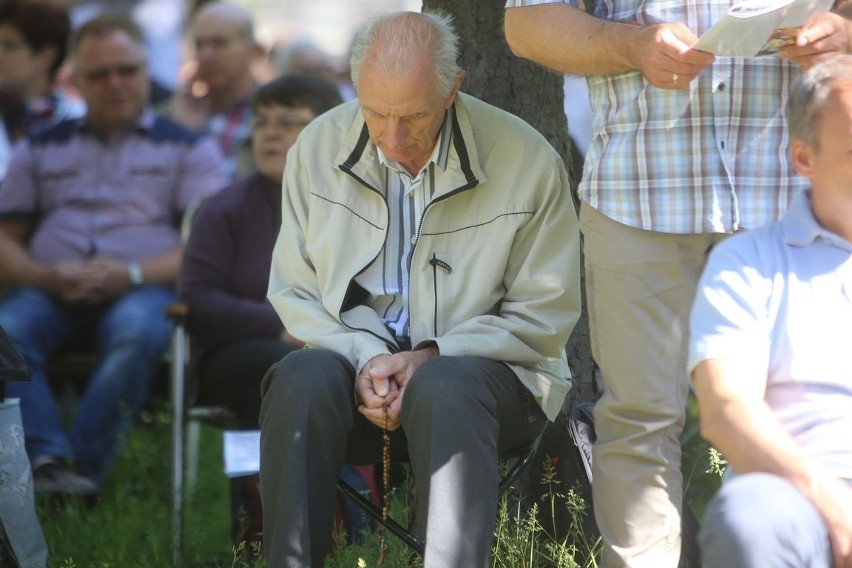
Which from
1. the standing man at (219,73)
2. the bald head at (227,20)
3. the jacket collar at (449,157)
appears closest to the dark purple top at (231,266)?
the jacket collar at (449,157)

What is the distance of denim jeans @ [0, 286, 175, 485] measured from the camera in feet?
17.5

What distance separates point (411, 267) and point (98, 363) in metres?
2.34

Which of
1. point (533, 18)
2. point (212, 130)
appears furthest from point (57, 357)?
point (533, 18)

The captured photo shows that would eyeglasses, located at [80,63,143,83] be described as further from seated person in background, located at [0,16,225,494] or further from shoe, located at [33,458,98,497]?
shoe, located at [33,458,98,497]

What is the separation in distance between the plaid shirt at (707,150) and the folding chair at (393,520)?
0.71 m

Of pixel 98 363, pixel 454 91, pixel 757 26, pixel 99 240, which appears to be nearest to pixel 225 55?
pixel 99 240

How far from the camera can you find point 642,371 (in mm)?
3365

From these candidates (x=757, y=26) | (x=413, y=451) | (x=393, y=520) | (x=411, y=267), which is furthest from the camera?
(x=411, y=267)

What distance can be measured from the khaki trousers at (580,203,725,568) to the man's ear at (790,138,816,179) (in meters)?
0.54

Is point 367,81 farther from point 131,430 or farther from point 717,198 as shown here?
point 131,430

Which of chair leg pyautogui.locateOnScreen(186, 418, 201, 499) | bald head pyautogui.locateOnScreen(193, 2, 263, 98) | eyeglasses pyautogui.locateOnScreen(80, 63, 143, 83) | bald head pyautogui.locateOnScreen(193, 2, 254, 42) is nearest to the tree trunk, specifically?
chair leg pyautogui.locateOnScreen(186, 418, 201, 499)

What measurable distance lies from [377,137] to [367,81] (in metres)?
0.16

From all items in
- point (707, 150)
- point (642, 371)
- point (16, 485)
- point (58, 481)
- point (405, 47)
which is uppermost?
point (405, 47)

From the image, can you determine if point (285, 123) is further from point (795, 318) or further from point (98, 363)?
point (795, 318)
